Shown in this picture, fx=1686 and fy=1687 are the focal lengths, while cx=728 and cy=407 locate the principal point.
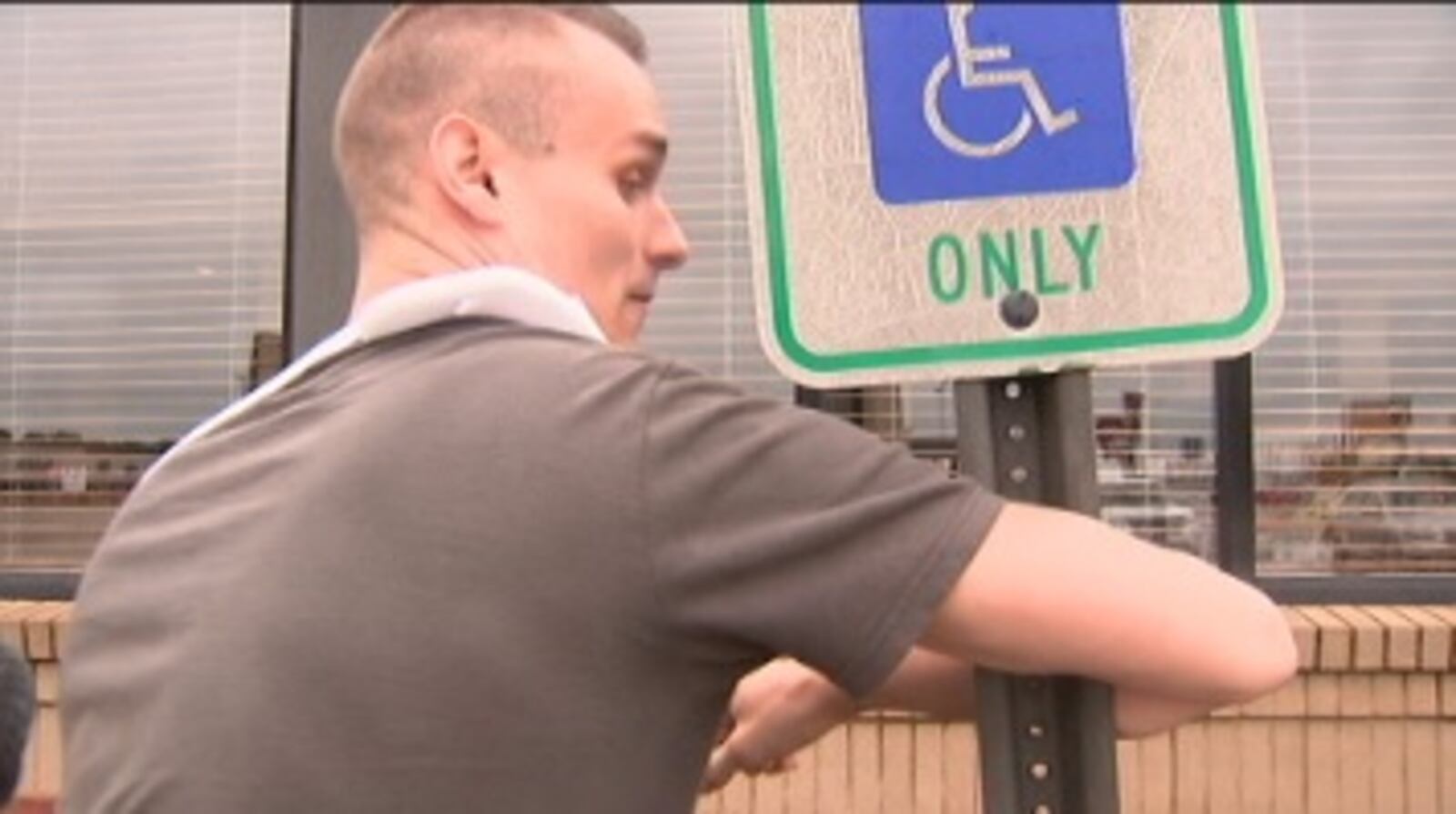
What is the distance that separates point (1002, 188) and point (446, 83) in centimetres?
50

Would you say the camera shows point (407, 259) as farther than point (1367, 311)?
No

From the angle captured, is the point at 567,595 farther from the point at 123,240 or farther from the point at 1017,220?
the point at 123,240

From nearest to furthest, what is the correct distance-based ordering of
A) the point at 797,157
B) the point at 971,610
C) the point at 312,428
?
the point at 971,610
the point at 312,428
the point at 797,157

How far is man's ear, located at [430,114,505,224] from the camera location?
4.72 ft

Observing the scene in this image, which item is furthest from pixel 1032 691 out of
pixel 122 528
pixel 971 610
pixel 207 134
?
pixel 207 134

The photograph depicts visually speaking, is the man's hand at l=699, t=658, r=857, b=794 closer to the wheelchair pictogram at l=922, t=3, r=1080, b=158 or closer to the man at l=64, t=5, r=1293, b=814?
the man at l=64, t=5, r=1293, b=814

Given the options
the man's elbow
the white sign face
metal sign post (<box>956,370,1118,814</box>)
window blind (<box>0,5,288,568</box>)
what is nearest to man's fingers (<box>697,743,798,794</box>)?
metal sign post (<box>956,370,1118,814</box>)

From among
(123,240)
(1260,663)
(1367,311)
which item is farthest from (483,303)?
Result: (123,240)

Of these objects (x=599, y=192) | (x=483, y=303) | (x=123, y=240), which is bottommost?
(x=483, y=303)

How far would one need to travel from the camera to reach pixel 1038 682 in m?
1.38

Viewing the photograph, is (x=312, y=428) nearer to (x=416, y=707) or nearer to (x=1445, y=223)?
(x=416, y=707)

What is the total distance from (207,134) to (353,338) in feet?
12.0

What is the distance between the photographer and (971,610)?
3.90ft

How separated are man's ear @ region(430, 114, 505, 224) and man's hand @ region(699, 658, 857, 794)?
1.61ft
